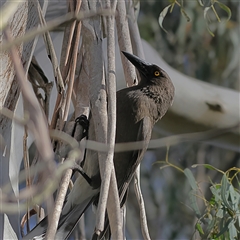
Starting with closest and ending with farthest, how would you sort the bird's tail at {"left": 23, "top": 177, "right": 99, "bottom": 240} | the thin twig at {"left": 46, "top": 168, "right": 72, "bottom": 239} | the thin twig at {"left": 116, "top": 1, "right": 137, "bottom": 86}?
the thin twig at {"left": 46, "top": 168, "right": 72, "bottom": 239}, the bird's tail at {"left": 23, "top": 177, "right": 99, "bottom": 240}, the thin twig at {"left": 116, "top": 1, "right": 137, "bottom": 86}

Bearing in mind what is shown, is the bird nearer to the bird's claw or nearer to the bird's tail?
the bird's tail

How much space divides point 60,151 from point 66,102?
144 mm

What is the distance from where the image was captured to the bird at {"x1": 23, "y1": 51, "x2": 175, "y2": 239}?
2.01 meters

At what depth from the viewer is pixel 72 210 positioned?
1969 millimetres

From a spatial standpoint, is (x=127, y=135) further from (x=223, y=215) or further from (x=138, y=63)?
(x=223, y=215)

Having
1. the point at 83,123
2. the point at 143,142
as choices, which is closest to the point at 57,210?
the point at 83,123

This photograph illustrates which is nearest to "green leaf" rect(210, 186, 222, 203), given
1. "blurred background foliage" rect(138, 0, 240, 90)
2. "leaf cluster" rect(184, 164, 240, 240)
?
"leaf cluster" rect(184, 164, 240, 240)

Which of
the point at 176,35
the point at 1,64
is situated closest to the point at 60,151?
the point at 1,64

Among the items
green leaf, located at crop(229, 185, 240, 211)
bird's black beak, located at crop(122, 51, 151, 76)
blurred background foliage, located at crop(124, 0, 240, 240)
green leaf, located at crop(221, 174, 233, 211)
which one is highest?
bird's black beak, located at crop(122, 51, 151, 76)

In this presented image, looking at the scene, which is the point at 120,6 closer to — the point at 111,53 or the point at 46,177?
the point at 111,53

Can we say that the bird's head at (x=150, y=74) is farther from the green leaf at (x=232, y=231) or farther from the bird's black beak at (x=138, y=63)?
the green leaf at (x=232, y=231)

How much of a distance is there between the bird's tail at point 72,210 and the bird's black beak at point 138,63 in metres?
0.51

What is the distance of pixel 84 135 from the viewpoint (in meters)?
1.77

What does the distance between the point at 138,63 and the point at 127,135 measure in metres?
0.30
